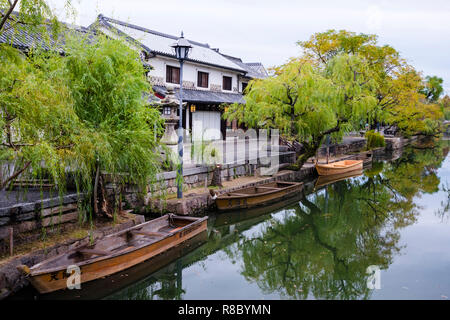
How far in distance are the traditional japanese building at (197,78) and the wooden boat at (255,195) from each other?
6.00 metres

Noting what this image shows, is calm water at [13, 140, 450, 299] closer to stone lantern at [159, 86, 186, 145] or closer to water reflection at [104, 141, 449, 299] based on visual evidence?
water reflection at [104, 141, 449, 299]

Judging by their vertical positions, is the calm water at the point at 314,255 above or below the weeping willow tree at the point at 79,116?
below

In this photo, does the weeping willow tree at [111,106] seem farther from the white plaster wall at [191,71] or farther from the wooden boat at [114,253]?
the white plaster wall at [191,71]

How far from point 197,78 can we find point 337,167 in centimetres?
969

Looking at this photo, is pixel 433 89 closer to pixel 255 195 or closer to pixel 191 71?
pixel 191 71

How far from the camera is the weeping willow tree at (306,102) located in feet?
50.6

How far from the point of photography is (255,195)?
12055 mm

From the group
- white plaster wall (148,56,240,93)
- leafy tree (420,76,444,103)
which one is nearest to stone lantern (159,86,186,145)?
white plaster wall (148,56,240,93)

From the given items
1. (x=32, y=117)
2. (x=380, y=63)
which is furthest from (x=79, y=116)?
(x=380, y=63)

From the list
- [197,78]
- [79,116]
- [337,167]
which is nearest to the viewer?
[79,116]

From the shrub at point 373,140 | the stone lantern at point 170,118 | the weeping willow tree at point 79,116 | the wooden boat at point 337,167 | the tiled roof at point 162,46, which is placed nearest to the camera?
the weeping willow tree at point 79,116

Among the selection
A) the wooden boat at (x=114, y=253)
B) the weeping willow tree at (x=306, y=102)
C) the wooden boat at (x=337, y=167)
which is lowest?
the wooden boat at (x=114, y=253)

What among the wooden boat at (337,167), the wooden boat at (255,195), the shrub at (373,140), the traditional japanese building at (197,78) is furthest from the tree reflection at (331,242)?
the shrub at (373,140)

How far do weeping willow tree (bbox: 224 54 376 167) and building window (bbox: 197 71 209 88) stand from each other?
5119mm
